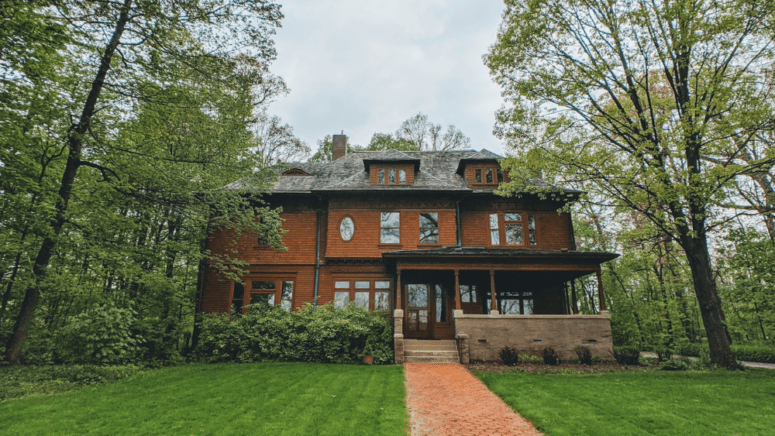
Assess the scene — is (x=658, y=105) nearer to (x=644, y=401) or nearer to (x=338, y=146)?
(x=644, y=401)

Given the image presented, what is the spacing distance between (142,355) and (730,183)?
64.0ft

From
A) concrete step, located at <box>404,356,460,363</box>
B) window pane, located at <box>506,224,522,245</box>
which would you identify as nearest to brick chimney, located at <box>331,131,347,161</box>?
window pane, located at <box>506,224,522,245</box>

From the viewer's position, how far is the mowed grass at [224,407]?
17.4 ft

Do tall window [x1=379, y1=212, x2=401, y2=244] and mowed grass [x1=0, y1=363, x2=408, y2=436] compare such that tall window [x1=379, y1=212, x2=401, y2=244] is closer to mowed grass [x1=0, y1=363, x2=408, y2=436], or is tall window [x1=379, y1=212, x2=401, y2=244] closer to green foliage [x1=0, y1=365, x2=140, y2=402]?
mowed grass [x1=0, y1=363, x2=408, y2=436]

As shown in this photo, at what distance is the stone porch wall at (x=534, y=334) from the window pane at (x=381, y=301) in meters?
3.58

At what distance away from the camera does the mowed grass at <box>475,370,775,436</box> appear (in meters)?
5.52

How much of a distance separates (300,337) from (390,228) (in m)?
5.94

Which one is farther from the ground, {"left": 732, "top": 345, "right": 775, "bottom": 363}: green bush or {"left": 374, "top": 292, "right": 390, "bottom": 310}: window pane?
{"left": 374, "top": 292, "right": 390, "bottom": 310}: window pane

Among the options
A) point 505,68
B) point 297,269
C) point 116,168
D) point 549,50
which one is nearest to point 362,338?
point 297,269

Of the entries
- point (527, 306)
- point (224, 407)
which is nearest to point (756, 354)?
point (527, 306)

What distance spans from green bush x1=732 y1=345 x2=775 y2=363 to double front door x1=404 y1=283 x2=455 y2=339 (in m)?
12.5

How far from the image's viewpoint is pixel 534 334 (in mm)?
12367

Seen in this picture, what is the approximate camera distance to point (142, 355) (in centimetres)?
1197

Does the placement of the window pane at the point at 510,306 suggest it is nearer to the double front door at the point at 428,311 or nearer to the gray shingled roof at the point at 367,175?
the double front door at the point at 428,311
